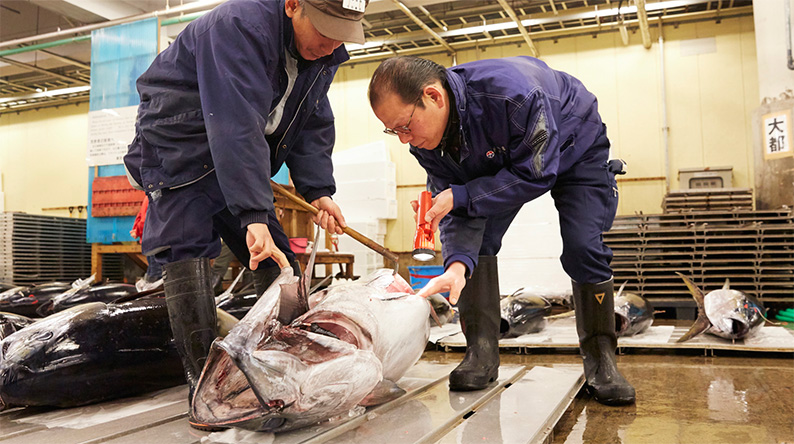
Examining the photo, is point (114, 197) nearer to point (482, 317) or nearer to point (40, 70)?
point (40, 70)

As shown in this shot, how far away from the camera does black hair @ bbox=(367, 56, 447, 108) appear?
2184 millimetres

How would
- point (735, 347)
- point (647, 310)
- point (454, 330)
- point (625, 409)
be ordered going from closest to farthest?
point (625, 409)
point (735, 347)
point (647, 310)
point (454, 330)

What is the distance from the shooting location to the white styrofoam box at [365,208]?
11789 millimetres

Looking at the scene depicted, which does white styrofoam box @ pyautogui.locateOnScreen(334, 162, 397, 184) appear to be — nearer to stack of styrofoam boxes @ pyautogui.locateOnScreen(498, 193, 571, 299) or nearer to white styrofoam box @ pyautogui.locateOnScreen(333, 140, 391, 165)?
white styrofoam box @ pyautogui.locateOnScreen(333, 140, 391, 165)

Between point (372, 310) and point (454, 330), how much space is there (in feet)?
9.54

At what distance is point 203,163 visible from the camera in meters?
2.25

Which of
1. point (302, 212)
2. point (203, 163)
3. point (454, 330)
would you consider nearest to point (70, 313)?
point (203, 163)

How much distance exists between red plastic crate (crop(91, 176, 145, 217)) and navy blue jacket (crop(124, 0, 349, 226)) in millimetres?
6674

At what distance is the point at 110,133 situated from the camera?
8.66m

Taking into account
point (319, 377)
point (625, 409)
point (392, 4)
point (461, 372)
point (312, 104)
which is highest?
point (392, 4)

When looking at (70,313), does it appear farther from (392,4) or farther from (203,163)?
(392,4)

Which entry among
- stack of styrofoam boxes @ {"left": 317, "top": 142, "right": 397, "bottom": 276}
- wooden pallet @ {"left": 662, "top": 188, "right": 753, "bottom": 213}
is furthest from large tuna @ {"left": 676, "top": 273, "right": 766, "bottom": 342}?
stack of styrofoam boxes @ {"left": 317, "top": 142, "right": 397, "bottom": 276}

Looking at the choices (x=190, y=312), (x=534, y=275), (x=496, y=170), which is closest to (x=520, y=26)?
(x=534, y=275)

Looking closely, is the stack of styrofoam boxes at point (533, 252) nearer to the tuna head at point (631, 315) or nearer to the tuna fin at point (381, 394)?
the tuna head at point (631, 315)
